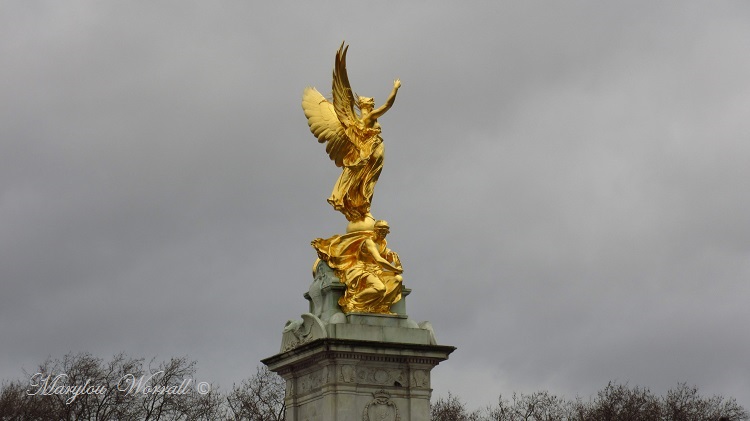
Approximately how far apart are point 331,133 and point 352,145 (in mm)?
521

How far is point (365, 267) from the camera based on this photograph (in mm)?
30938

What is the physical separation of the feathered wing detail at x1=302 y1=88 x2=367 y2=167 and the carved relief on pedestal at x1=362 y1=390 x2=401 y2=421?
15.7 ft

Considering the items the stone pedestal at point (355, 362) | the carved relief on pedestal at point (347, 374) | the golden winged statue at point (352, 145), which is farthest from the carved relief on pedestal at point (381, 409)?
the golden winged statue at point (352, 145)

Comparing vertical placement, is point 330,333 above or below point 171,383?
below

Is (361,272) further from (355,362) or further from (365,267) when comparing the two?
(355,362)

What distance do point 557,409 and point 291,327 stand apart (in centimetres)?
3029

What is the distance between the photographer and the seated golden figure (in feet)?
100

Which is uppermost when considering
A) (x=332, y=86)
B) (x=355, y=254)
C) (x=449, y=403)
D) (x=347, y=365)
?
(x=449, y=403)

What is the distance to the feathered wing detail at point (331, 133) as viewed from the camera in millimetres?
31922

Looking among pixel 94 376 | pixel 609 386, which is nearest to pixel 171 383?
pixel 94 376

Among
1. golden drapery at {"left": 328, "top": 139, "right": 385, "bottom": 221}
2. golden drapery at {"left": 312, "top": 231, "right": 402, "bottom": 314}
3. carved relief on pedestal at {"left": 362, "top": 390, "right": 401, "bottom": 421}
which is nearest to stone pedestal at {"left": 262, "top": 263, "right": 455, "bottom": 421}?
carved relief on pedestal at {"left": 362, "top": 390, "right": 401, "bottom": 421}

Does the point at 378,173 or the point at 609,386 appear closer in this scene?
the point at 378,173

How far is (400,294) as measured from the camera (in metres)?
31.0

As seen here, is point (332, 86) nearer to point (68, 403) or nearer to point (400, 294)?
point (400, 294)
